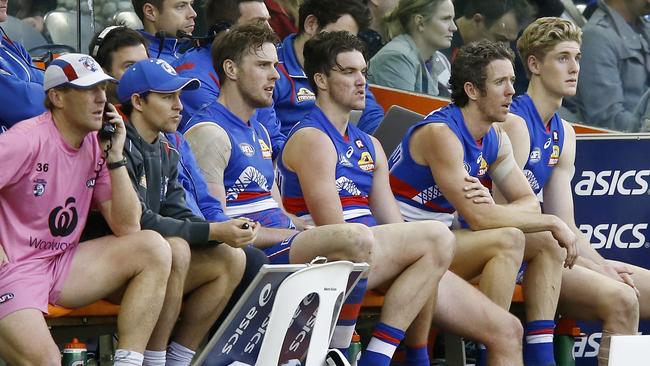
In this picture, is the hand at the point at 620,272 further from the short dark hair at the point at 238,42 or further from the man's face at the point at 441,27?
the short dark hair at the point at 238,42

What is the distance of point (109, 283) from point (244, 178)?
1.10m

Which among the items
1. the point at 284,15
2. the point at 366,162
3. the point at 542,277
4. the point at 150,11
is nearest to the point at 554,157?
the point at 542,277

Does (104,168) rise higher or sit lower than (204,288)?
higher

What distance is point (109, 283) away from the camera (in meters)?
4.98

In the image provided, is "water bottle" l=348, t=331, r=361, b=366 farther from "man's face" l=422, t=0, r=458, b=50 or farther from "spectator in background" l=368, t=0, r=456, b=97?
"man's face" l=422, t=0, r=458, b=50

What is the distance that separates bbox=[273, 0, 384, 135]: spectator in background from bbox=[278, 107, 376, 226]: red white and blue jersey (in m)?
0.92

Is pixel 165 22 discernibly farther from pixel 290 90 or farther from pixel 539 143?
pixel 539 143

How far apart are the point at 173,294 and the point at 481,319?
1.62m

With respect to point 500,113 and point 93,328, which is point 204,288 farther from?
point 500,113

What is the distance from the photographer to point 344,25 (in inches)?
290

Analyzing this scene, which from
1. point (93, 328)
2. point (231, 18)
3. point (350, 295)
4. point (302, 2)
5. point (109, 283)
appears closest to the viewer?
point (109, 283)

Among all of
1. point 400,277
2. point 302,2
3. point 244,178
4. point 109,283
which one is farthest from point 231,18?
point 109,283

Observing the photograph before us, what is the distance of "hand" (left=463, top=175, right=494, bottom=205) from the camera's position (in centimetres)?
631

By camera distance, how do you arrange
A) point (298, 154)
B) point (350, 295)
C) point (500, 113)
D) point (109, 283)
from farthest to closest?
1. point (500, 113)
2. point (298, 154)
3. point (350, 295)
4. point (109, 283)
